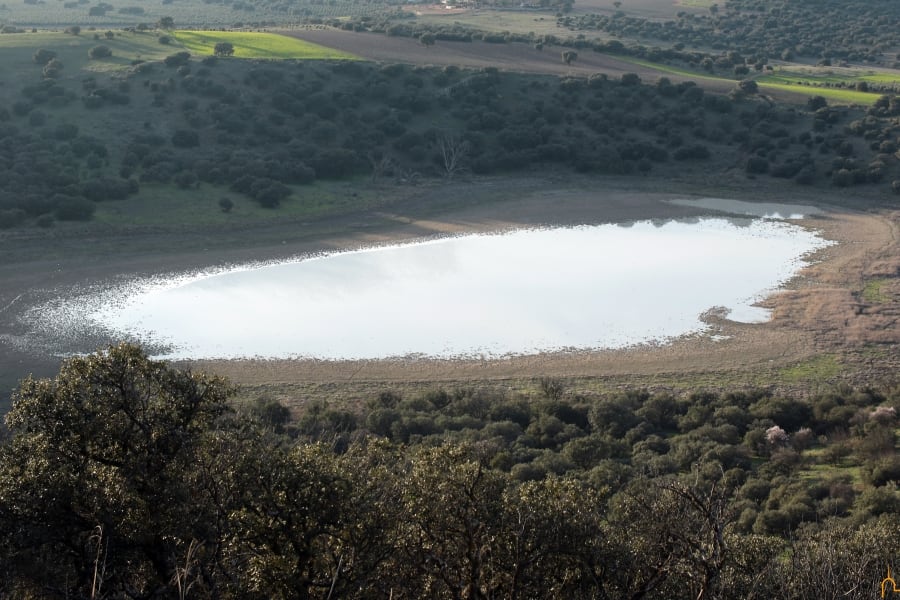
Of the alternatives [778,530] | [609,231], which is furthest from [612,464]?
[609,231]

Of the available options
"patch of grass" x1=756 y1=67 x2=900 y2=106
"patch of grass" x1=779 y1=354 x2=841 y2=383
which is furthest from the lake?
"patch of grass" x1=756 y1=67 x2=900 y2=106

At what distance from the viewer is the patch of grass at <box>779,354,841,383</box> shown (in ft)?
95.1

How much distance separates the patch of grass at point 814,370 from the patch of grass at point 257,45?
38.0 metres

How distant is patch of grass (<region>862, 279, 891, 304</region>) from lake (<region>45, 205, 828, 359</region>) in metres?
2.87

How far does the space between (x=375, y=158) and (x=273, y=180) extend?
22.6 feet

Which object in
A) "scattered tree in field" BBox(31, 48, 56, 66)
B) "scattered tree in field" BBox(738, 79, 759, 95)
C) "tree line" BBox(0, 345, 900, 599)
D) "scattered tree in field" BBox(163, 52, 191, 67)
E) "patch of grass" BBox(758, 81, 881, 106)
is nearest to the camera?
"tree line" BBox(0, 345, 900, 599)

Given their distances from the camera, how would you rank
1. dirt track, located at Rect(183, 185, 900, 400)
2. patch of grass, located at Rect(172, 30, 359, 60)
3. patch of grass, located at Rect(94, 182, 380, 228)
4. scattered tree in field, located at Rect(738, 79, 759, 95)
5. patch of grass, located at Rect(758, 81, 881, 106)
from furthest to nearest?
patch of grass, located at Rect(758, 81, 881, 106) < scattered tree in field, located at Rect(738, 79, 759, 95) < patch of grass, located at Rect(172, 30, 359, 60) < patch of grass, located at Rect(94, 182, 380, 228) < dirt track, located at Rect(183, 185, 900, 400)

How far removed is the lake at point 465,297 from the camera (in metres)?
31.5

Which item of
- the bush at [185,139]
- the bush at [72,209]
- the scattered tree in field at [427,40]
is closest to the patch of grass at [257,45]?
the scattered tree in field at [427,40]

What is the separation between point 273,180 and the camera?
46125mm

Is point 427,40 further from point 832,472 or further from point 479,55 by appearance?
point 832,472

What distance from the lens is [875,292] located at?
120ft

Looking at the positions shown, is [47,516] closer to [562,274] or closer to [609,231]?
[562,274]

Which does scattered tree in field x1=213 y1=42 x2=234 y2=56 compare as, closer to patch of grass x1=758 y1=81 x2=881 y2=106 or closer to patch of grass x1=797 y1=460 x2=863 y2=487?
patch of grass x1=758 y1=81 x2=881 y2=106
